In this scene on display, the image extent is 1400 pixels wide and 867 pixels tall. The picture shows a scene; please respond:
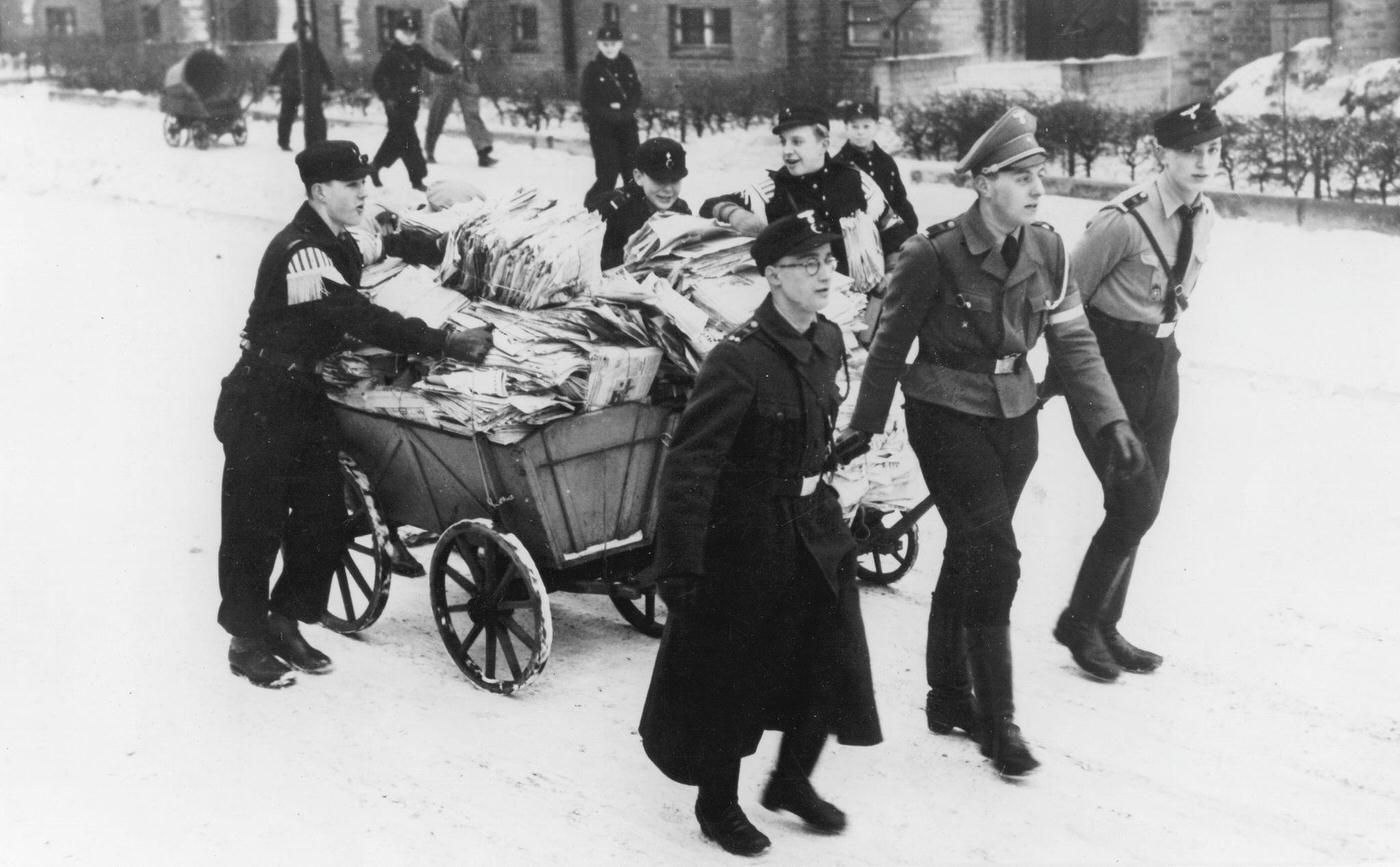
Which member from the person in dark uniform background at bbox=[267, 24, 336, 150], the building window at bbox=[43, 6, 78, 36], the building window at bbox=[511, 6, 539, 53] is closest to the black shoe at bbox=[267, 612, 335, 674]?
the person in dark uniform background at bbox=[267, 24, 336, 150]

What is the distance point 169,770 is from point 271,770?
332 millimetres

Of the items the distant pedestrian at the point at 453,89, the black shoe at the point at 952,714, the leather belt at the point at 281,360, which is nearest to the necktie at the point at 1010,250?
the black shoe at the point at 952,714

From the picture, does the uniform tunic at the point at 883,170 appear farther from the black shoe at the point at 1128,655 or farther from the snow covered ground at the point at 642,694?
the black shoe at the point at 1128,655

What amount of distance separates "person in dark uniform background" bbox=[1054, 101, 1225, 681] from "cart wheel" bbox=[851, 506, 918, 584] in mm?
840

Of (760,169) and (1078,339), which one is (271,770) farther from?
(760,169)

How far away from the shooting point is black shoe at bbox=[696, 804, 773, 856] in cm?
441

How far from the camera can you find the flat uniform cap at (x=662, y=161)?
7.04 metres

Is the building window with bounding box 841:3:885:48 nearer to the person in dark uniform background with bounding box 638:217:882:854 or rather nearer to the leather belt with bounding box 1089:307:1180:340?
the leather belt with bounding box 1089:307:1180:340

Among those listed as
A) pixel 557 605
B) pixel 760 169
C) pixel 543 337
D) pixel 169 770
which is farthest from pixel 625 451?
pixel 760 169

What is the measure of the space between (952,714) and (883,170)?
3.80 metres

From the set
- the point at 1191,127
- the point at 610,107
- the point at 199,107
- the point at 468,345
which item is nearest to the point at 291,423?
the point at 468,345

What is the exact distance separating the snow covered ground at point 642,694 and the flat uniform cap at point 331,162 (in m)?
1.79

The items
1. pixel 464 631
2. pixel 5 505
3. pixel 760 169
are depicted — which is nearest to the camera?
pixel 464 631

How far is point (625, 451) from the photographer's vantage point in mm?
5605
